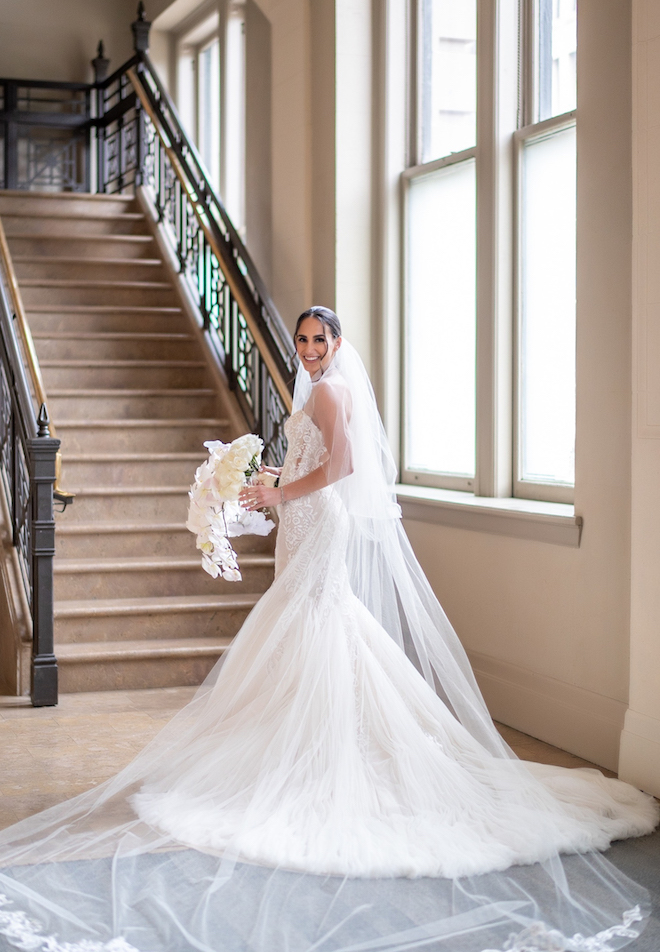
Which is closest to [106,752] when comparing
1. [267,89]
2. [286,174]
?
[286,174]

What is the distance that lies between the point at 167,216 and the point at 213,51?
197cm

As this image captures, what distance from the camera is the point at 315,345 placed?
13.0 feet

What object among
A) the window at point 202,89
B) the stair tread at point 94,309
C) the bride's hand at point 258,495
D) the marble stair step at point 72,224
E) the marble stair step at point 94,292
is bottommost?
the bride's hand at point 258,495

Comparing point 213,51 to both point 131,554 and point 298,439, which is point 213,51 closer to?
point 131,554

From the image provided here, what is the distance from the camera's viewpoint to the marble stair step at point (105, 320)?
26.0ft

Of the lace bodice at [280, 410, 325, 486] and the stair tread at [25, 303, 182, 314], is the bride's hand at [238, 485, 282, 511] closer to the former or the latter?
the lace bodice at [280, 410, 325, 486]

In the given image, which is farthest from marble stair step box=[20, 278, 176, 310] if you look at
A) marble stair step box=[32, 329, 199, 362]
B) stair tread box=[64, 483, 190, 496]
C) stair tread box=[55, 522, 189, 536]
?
stair tread box=[55, 522, 189, 536]

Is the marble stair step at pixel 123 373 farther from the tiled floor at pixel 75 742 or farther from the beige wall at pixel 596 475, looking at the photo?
the beige wall at pixel 596 475

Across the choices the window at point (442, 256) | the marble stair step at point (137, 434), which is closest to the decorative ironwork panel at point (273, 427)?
the marble stair step at point (137, 434)

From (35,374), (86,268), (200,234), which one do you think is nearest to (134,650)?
(35,374)

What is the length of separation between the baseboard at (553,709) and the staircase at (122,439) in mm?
1454

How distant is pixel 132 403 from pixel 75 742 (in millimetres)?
3112

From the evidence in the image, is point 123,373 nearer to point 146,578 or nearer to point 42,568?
point 146,578

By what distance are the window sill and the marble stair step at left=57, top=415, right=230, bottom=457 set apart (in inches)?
65.1
